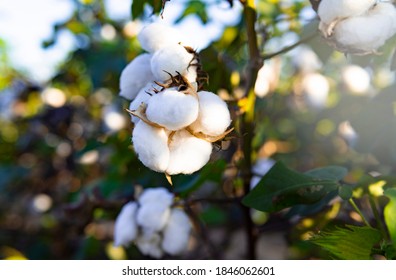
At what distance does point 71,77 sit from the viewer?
2176 mm

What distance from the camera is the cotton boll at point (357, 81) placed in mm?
1623

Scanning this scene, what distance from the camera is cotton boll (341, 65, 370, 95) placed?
5.32 feet

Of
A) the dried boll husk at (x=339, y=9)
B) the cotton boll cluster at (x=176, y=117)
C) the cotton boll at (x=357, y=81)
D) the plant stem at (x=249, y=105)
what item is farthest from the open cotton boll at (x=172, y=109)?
the cotton boll at (x=357, y=81)

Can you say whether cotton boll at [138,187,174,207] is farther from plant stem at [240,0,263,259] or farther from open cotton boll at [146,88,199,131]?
open cotton boll at [146,88,199,131]

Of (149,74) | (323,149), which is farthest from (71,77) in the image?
(149,74)

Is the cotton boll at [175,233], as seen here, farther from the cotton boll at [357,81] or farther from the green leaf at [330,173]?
the cotton boll at [357,81]

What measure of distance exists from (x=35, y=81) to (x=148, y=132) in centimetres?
196

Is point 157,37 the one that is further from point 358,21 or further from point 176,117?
point 358,21

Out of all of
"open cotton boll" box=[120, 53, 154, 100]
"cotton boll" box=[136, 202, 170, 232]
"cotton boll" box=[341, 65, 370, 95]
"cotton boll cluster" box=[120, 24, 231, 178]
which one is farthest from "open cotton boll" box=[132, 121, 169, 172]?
"cotton boll" box=[341, 65, 370, 95]

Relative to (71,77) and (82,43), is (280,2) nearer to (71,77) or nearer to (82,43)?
(82,43)

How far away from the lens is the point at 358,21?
704 millimetres

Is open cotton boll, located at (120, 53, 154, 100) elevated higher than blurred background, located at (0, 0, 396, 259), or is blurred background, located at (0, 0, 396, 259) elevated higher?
open cotton boll, located at (120, 53, 154, 100)

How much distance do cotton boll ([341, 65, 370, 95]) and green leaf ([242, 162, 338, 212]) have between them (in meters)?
0.86

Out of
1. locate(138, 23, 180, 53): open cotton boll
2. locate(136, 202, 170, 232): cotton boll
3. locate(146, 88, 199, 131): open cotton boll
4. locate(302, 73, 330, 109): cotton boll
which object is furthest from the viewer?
locate(302, 73, 330, 109): cotton boll
